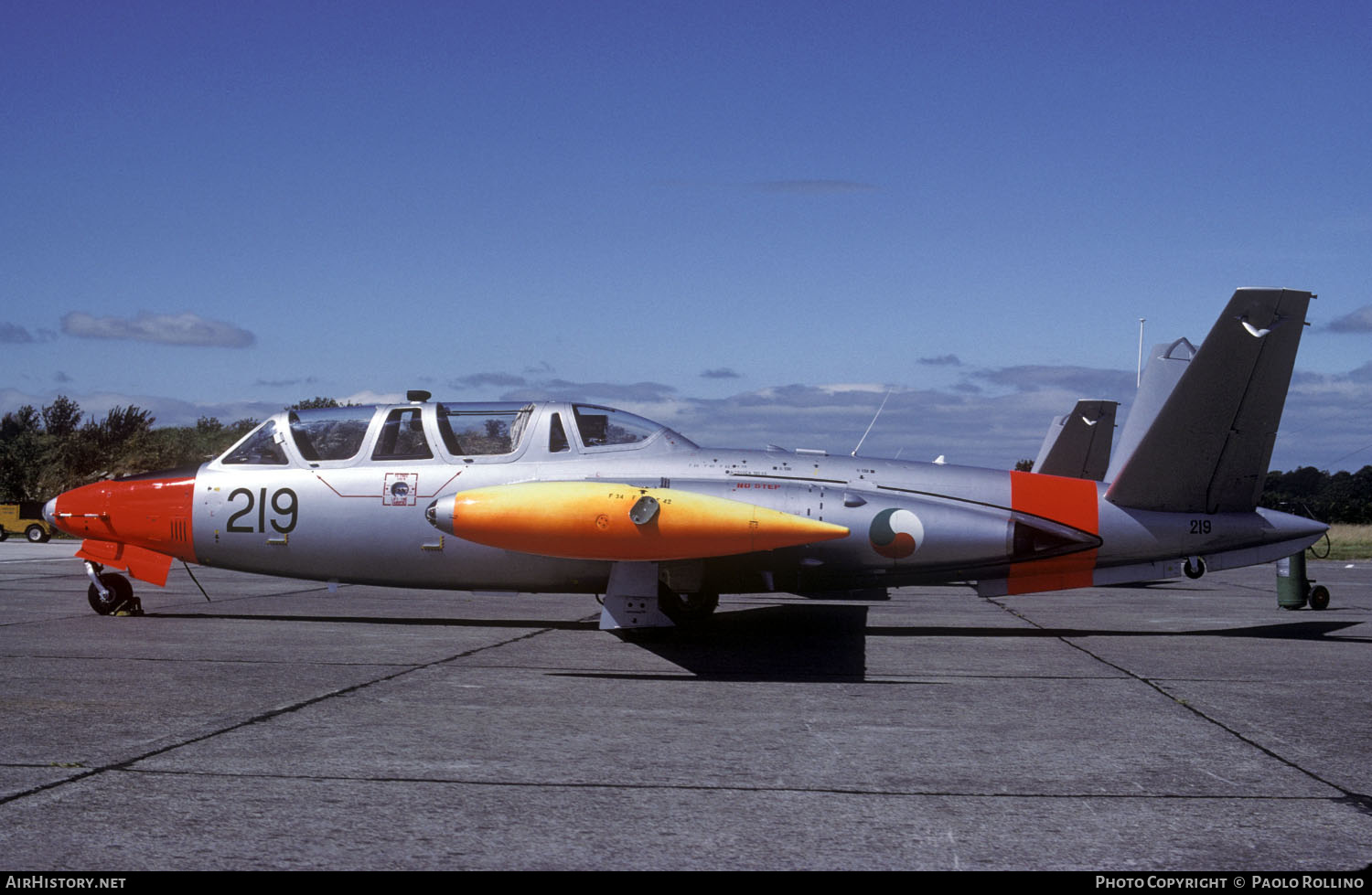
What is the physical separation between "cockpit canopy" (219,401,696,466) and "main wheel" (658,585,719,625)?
1.65 m

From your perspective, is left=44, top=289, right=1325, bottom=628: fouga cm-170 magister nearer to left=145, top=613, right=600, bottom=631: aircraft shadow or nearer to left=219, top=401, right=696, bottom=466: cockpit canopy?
left=219, top=401, right=696, bottom=466: cockpit canopy

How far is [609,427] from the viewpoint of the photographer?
42.7 ft

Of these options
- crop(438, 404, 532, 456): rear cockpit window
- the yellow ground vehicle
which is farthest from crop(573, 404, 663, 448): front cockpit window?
the yellow ground vehicle

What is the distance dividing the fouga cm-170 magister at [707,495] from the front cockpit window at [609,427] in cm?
2

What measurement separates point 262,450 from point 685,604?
5.25 m

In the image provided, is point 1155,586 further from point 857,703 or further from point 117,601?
point 117,601

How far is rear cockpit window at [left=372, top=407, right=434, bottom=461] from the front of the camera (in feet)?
42.5

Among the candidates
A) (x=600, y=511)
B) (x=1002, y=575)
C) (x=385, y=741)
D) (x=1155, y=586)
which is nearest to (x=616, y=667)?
(x=600, y=511)

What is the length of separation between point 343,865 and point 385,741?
2369mm

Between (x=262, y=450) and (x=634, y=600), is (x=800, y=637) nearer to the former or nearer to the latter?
(x=634, y=600)

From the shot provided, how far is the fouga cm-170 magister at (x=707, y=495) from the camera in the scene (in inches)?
472

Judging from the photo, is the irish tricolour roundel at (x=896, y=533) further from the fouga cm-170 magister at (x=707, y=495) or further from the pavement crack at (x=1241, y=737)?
the pavement crack at (x=1241, y=737)

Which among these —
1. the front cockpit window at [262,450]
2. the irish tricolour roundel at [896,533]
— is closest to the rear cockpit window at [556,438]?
the front cockpit window at [262,450]

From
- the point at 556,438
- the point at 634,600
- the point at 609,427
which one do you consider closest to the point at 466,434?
the point at 556,438
